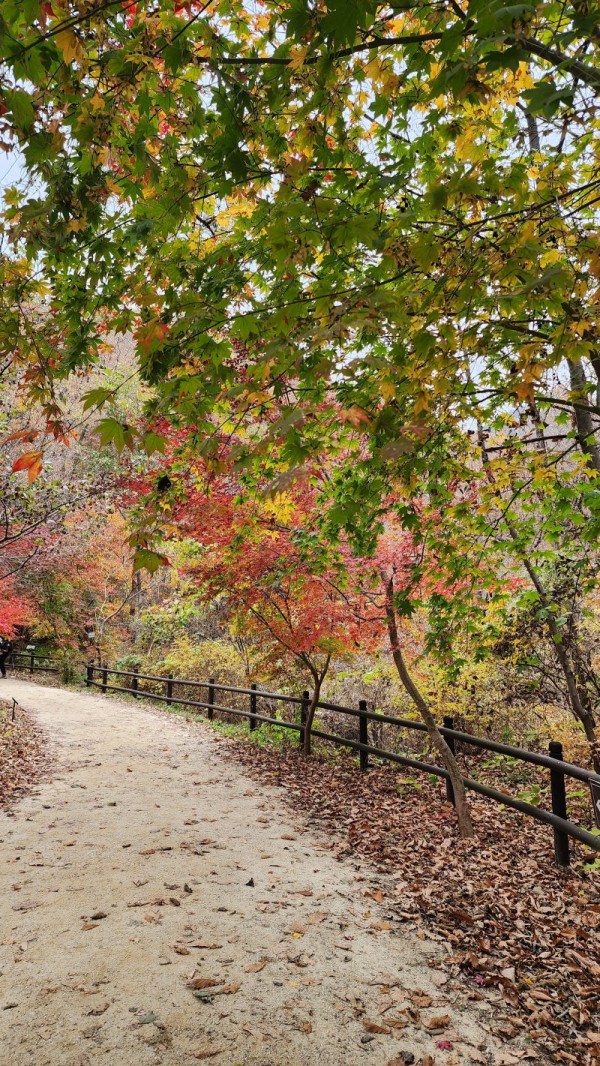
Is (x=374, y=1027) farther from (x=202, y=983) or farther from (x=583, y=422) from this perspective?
(x=583, y=422)

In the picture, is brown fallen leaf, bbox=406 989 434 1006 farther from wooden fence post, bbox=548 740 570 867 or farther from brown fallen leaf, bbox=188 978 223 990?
wooden fence post, bbox=548 740 570 867

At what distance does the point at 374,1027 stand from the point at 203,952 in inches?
46.2

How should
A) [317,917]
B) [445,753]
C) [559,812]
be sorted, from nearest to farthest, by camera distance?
[317,917]
[559,812]
[445,753]

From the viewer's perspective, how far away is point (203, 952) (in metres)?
3.75

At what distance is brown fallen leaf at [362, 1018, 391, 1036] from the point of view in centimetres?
313

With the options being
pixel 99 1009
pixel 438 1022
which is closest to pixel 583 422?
pixel 438 1022

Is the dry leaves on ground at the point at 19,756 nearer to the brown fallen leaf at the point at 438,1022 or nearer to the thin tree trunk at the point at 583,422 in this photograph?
the brown fallen leaf at the point at 438,1022

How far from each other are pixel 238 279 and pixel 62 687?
2079 cm

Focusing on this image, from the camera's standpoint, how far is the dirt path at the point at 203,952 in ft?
9.80

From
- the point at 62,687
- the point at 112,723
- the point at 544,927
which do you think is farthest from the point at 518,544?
the point at 62,687

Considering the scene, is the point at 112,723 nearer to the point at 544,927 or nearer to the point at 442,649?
the point at 442,649

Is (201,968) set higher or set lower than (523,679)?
lower

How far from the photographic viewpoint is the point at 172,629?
20406mm

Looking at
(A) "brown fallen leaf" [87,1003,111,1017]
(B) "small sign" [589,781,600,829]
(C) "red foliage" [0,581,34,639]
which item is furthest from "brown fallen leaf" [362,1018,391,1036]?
(C) "red foliage" [0,581,34,639]
